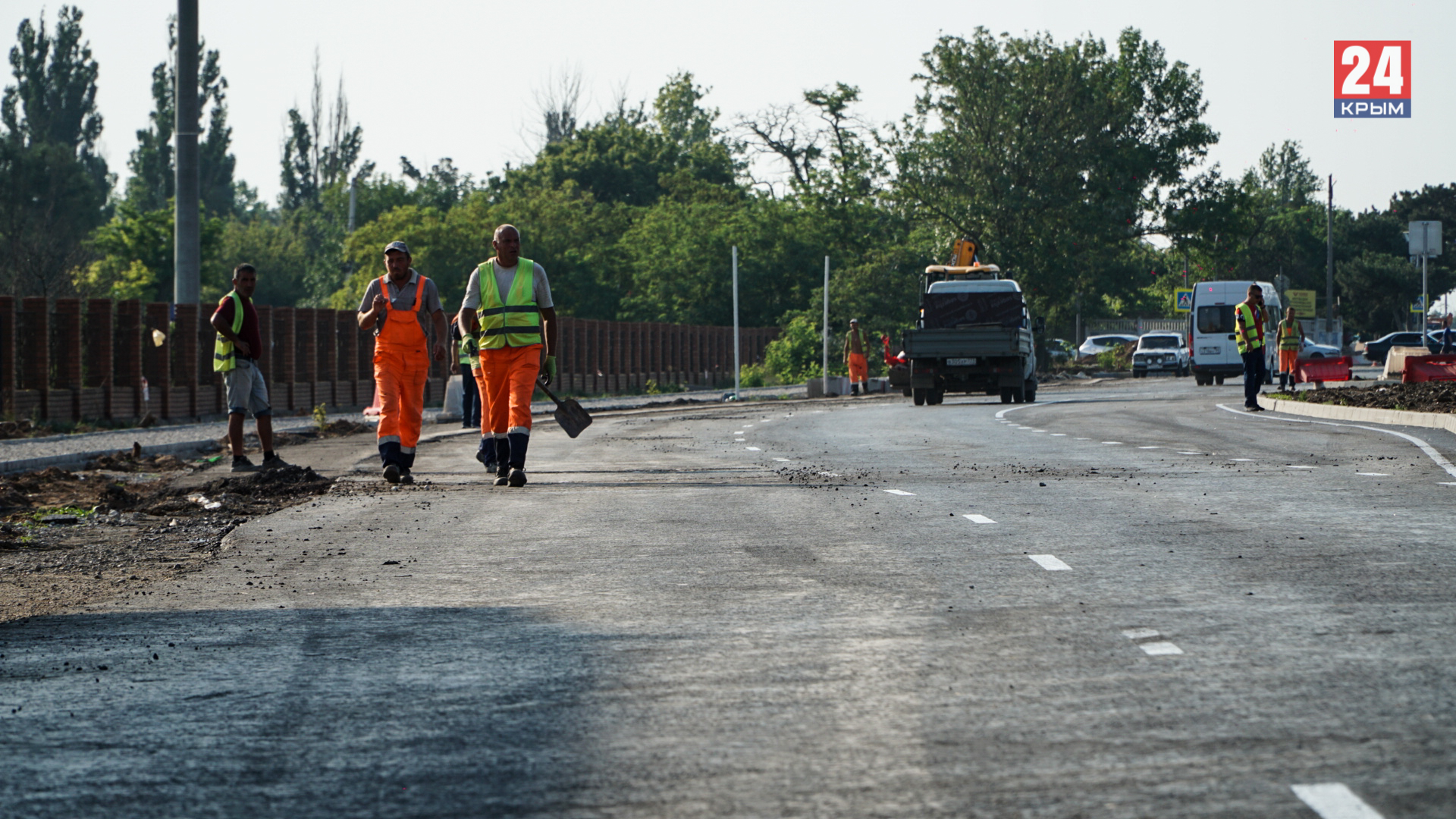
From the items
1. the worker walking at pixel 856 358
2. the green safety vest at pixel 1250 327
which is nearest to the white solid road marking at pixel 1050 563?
the green safety vest at pixel 1250 327

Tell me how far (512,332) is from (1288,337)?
22.9 meters

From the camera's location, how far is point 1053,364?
7150 centimetres

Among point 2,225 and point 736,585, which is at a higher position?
point 2,225

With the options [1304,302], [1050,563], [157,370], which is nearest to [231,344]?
[1050,563]

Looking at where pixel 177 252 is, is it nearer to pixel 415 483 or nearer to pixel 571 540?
pixel 415 483

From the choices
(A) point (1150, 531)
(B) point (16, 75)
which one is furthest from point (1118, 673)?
(B) point (16, 75)

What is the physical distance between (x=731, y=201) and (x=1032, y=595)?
266ft

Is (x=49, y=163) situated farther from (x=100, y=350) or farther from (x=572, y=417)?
(x=572, y=417)

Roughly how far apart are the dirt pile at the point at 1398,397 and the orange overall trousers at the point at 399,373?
46.8 ft

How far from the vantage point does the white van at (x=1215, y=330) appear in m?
47.6

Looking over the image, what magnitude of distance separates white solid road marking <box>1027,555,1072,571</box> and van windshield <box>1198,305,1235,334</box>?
40876 mm

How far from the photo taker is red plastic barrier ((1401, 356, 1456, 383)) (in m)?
30.1

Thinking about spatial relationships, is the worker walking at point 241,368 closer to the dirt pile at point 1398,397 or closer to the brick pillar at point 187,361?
the brick pillar at point 187,361

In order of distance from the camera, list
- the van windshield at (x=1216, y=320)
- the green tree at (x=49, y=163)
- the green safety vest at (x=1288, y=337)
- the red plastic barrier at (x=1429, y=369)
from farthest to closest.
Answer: the green tree at (x=49, y=163) < the van windshield at (x=1216, y=320) < the green safety vest at (x=1288, y=337) < the red plastic barrier at (x=1429, y=369)
